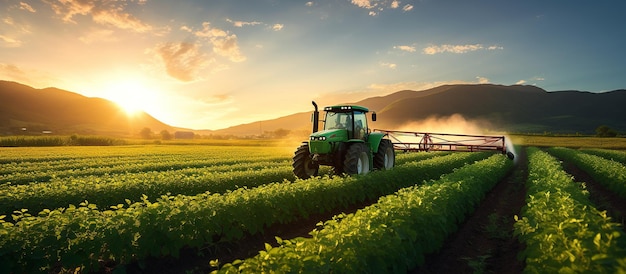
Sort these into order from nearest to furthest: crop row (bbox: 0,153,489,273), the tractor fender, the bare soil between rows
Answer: crop row (bbox: 0,153,489,273) < the bare soil between rows < the tractor fender

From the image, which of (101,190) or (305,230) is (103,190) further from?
(305,230)

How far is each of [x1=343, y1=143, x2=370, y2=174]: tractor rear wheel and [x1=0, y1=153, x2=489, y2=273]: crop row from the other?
3656mm

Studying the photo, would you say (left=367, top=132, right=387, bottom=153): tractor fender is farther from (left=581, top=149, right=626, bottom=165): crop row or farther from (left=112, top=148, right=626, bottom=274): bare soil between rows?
(left=581, top=149, right=626, bottom=165): crop row

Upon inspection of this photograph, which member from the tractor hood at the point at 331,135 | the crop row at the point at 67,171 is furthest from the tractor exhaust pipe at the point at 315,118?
the crop row at the point at 67,171

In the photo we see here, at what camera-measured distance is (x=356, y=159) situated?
581 inches

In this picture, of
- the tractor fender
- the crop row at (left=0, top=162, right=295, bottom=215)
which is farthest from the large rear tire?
the crop row at (left=0, top=162, right=295, bottom=215)

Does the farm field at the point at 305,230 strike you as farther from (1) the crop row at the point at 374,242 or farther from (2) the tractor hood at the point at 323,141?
(2) the tractor hood at the point at 323,141

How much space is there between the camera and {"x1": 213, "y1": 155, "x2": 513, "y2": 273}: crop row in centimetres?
459

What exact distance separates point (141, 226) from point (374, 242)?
4091 millimetres

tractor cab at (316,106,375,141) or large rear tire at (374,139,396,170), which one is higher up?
tractor cab at (316,106,375,141)

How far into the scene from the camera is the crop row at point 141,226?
607 cm

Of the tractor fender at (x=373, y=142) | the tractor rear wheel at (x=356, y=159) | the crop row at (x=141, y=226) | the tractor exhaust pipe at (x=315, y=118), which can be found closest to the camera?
the crop row at (x=141, y=226)

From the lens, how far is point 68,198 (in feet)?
35.8

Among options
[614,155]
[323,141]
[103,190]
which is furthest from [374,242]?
[614,155]
